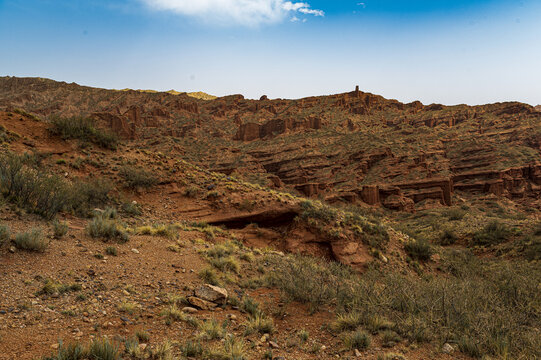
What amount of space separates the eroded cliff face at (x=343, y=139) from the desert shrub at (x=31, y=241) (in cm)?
2767

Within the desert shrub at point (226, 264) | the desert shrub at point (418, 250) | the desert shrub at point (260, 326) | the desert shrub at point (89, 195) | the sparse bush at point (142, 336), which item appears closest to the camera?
the sparse bush at point (142, 336)

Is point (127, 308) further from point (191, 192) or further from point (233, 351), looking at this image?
point (191, 192)

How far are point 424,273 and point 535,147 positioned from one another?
195ft

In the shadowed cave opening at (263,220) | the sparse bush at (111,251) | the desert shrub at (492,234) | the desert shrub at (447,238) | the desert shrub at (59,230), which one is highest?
the desert shrub at (59,230)

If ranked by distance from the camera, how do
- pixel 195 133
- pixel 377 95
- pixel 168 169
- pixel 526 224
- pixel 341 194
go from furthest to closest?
pixel 377 95 → pixel 195 133 → pixel 341 194 → pixel 526 224 → pixel 168 169

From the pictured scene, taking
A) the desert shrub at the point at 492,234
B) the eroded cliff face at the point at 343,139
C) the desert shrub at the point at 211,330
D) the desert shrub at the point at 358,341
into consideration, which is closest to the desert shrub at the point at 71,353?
the desert shrub at the point at 211,330

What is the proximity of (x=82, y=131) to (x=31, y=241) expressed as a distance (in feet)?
38.3

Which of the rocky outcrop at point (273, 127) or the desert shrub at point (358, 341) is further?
the rocky outcrop at point (273, 127)

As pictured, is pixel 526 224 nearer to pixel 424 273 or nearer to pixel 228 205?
pixel 424 273

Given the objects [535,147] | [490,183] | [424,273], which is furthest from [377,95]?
[424,273]

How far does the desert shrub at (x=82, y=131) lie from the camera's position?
46.7 feet

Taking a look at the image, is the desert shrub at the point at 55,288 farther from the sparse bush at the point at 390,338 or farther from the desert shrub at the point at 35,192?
the sparse bush at the point at 390,338

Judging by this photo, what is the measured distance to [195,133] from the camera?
7125 centimetres

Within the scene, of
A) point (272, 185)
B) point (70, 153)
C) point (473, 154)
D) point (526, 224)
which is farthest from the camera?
point (473, 154)
